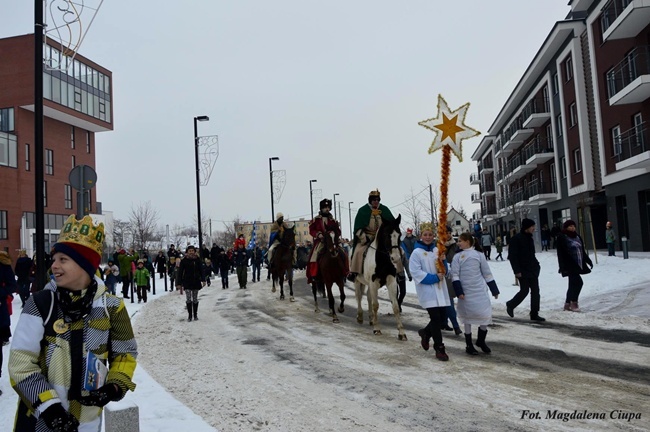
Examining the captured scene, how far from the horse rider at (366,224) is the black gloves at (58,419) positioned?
340 inches

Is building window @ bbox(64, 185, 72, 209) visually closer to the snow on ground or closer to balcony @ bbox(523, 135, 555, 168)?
balcony @ bbox(523, 135, 555, 168)

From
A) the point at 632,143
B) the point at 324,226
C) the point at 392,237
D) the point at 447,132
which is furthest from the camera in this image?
the point at 632,143

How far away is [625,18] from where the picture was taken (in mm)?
24750

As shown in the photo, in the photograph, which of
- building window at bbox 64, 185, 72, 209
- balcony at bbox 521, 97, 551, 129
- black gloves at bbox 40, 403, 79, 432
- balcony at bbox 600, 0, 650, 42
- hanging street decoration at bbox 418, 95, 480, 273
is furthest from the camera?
building window at bbox 64, 185, 72, 209

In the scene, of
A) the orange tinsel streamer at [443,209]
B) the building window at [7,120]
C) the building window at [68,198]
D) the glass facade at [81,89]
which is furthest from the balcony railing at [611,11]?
the building window at [68,198]

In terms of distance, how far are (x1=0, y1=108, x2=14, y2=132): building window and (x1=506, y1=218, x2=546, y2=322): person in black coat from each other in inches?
1862

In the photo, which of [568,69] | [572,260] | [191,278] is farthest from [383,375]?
[568,69]

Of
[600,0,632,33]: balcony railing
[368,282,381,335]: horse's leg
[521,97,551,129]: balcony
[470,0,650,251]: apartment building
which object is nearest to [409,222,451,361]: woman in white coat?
[368,282,381,335]: horse's leg

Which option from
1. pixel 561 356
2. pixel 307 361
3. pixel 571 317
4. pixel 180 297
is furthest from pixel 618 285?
pixel 180 297

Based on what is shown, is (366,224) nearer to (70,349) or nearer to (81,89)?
(70,349)

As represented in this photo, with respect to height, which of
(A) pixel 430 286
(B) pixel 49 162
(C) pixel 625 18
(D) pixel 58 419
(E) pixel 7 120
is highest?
(E) pixel 7 120

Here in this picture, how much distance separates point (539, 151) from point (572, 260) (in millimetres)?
35523

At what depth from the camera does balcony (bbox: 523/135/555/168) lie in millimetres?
43469

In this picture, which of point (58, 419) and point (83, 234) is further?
point (83, 234)
